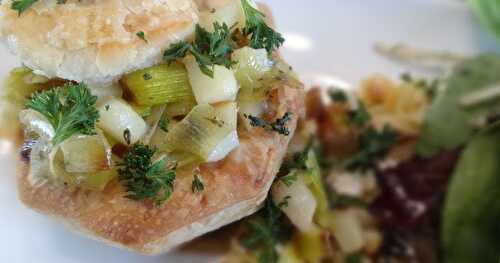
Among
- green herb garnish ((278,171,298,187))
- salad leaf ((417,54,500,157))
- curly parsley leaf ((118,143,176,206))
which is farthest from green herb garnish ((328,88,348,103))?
curly parsley leaf ((118,143,176,206))

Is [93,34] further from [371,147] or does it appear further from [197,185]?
[371,147]

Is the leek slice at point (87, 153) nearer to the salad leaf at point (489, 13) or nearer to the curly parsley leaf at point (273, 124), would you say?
the curly parsley leaf at point (273, 124)

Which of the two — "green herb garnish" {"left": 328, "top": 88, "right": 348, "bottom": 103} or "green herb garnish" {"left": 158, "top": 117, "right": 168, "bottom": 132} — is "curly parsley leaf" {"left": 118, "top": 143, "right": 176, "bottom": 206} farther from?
"green herb garnish" {"left": 328, "top": 88, "right": 348, "bottom": 103}

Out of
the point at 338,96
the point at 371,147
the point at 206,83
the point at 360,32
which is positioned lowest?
the point at 371,147

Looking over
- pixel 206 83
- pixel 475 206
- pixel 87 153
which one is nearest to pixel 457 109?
pixel 475 206

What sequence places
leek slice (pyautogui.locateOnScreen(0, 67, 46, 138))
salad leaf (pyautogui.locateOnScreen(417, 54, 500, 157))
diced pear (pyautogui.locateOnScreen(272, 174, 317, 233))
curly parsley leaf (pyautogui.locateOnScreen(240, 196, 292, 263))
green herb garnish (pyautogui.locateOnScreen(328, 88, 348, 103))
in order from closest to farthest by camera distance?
leek slice (pyautogui.locateOnScreen(0, 67, 46, 138)) → diced pear (pyautogui.locateOnScreen(272, 174, 317, 233)) → curly parsley leaf (pyautogui.locateOnScreen(240, 196, 292, 263)) → green herb garnish (pyautogui.locateOnScreen(328, 88, 348, 103)) → salad leaf (pyautogui.locateOnScreen(417, 54, 500, 157))

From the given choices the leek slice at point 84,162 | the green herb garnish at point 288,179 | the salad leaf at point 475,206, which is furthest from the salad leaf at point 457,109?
the leek slice at point 84,162
